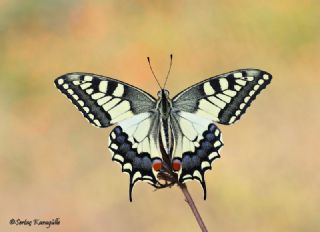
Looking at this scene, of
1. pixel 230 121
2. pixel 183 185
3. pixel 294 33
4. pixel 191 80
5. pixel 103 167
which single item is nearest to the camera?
pixel 183 185

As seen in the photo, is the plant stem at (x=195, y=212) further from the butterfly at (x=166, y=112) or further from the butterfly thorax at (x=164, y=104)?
the butterfly thorax at (x=164, y=104)

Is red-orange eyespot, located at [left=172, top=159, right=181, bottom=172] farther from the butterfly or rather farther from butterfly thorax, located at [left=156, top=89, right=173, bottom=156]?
butterfly thorax, located at [left=156, top=89, right=173, bottom=156]

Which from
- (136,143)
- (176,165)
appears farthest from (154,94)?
(176,165)

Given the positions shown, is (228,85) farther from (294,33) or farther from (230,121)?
(294,33)

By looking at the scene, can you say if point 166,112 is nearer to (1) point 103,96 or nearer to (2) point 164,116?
(2) point 164,116

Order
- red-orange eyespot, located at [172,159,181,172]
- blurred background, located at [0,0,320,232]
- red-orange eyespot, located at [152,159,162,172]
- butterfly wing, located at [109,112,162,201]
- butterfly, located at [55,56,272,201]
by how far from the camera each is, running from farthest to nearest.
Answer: blurred background, located at [0,0,320,232]
butterfly, located at [55,56,272,201]
butterfly wing, located at [109,112,162,201]
red-orange eyespot, located at [172,159,181,172]
red-orange eyespot, located at [152,159,162,172]

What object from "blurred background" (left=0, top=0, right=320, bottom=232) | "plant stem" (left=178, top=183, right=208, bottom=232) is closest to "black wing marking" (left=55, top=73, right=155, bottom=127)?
"plant stem" (left=178, top=183, right=208, bottom=232)

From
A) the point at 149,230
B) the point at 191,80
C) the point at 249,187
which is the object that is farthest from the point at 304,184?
the point at 191,80
